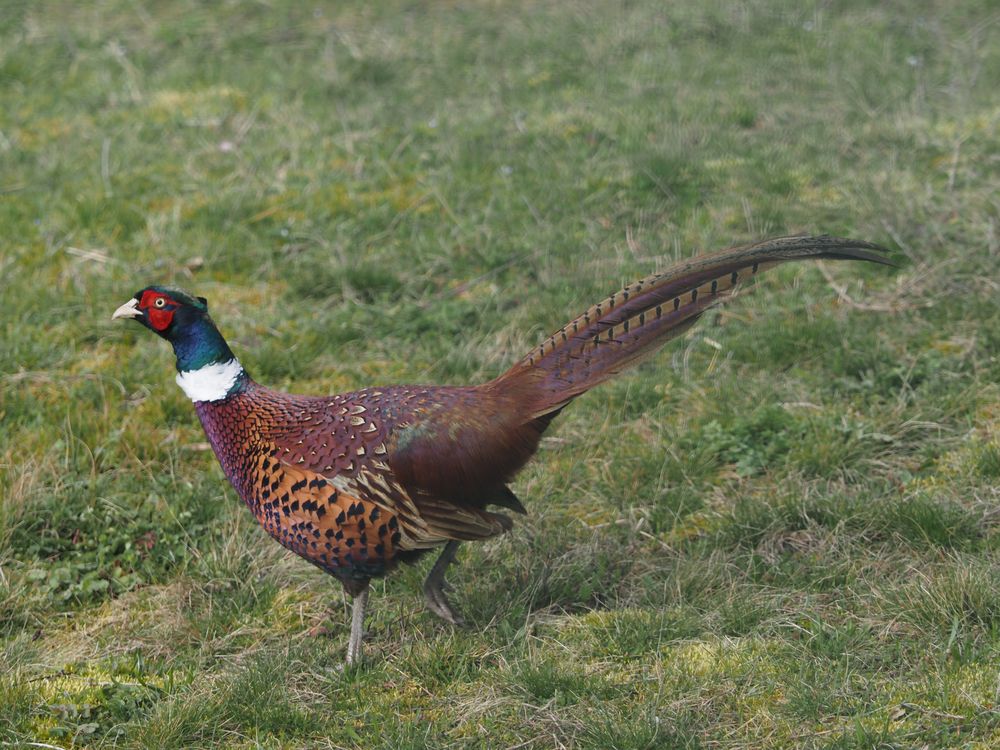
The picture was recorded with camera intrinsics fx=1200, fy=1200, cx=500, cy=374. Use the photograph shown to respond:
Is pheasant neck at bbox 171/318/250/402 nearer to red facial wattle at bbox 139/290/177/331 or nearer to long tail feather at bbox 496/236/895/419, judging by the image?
red facial wattle at bbox 139/290/177/331

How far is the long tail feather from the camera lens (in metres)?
3.40

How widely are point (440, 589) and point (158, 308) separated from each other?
1222mm

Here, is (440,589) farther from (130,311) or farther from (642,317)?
(130,311)

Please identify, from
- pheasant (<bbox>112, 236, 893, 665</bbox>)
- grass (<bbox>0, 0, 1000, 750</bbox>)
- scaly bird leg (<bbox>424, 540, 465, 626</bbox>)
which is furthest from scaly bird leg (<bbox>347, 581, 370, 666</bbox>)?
scaly bird leg (<bbox>424, 540, 465, 626</bbox>)

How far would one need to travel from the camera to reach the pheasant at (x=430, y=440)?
3.44 meters

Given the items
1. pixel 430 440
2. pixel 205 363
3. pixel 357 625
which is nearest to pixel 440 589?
pixel 357 625

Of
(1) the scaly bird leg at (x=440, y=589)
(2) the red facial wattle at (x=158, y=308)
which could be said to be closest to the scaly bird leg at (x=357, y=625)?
(1) the scaly bird leg at (x=440, y=589)

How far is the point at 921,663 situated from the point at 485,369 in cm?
222

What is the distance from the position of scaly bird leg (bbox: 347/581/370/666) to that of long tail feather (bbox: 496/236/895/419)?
0.74 metres

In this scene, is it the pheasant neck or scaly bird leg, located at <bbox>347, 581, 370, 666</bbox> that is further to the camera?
the pheasant neck

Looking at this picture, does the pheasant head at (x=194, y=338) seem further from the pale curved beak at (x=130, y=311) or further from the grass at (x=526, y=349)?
the grass at (x=526, y=349)

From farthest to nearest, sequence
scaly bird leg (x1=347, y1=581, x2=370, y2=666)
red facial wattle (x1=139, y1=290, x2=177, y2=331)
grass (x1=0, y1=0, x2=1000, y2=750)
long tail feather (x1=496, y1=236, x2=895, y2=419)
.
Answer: red facial wattle (x1=139, y1=290, x2=177, y2=331)
scaly bird leg (x1=347, y1=581, x2=370, y2=666)
long tail feather (x1=496, y1=236, x2=895, y2=419)
grass (x1=0, y1=0, x2=1000, y2=750)

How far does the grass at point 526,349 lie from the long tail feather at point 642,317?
2.15 feet

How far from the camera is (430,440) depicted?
11.5ft
